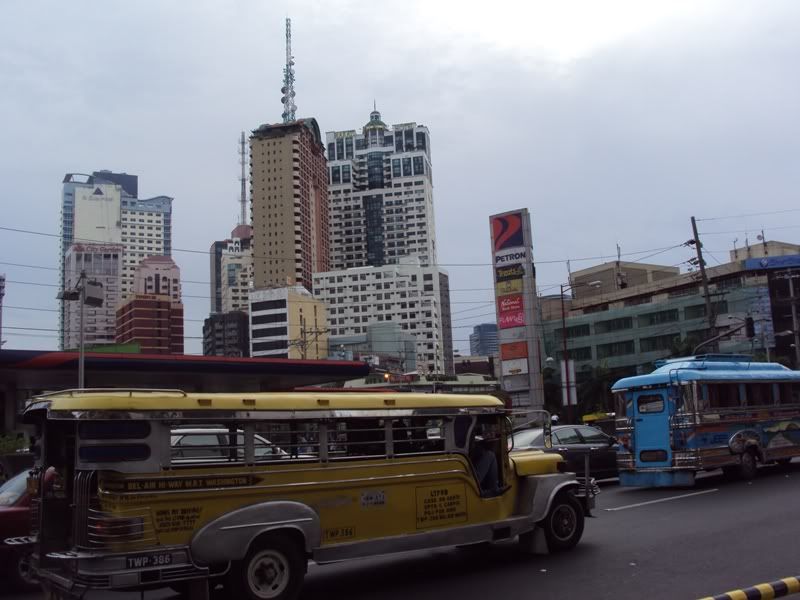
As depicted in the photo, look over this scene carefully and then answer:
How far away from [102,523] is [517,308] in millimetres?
68265

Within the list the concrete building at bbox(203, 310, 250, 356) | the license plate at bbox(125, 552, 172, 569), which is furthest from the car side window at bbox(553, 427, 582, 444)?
the concrete building at bbox(203, 310, 250, 356)

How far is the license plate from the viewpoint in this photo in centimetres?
723

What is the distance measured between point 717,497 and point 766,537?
5002 mm

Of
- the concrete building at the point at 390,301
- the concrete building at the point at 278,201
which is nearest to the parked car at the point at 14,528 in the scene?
the concrete building at the point at 278,201

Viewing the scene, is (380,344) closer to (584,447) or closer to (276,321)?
(276,321)

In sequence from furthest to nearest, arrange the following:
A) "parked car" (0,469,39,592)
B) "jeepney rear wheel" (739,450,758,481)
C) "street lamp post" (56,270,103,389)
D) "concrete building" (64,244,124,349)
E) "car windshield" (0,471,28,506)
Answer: "concrete building" (64,244,124,349) < "street lamp post" (56,270,103,389) < "jeepney rear wheel" (739,450,758,481) < "car windshield" (0,471,28,506) < "parked car" (0,469,39,592)

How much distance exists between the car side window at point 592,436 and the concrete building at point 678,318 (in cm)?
5017

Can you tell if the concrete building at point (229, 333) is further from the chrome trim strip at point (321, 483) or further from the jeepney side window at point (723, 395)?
the chrome trim strip at point (321, 483)

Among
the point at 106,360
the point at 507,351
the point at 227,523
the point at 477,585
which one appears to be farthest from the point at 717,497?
the point at 507,351

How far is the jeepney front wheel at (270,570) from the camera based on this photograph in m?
7.87

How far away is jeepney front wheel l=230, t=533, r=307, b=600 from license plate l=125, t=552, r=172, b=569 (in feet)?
2.35

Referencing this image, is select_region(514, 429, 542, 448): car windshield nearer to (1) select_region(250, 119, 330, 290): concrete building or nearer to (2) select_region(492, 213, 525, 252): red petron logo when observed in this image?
(2) select_region(492, 213, 525, 252): red petron logo

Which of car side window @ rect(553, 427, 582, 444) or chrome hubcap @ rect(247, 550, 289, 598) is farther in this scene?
car side window @ rect(553, 427, 582, 444)

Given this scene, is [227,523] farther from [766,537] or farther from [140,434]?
[766,537]
